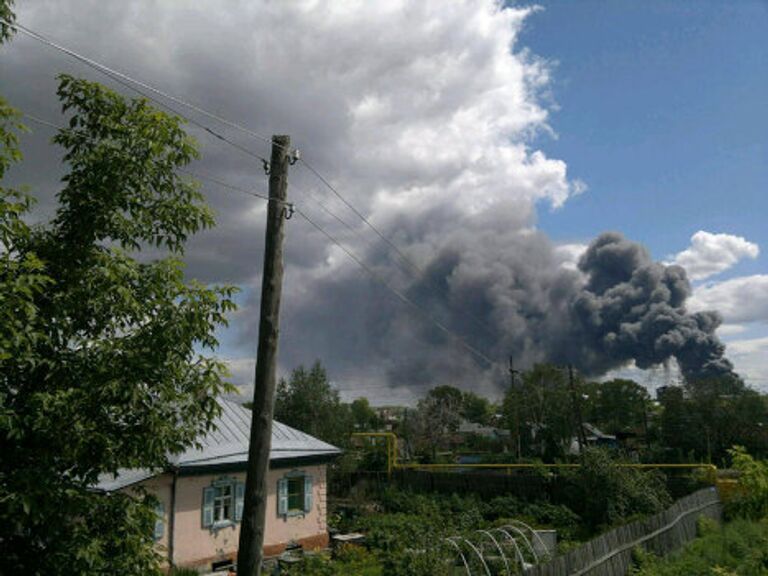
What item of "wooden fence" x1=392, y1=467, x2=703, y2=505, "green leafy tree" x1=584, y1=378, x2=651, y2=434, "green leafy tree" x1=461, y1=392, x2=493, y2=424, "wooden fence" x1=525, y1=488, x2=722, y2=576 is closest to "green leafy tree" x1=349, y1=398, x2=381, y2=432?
"green leafy tree" x1=461, y1=392, x2=493, y2=424

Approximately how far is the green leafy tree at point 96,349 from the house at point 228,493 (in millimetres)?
9715

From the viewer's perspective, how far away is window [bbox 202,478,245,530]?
58.1 feet

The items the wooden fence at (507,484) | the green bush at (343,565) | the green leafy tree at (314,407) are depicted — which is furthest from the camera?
the green leafy tree at (314,407)

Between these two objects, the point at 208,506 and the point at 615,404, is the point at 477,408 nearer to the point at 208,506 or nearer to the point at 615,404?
the point at 615,404

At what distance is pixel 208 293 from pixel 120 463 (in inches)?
70.4

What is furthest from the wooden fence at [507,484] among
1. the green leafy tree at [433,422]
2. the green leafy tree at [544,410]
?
the green leafy tree at [433,422]

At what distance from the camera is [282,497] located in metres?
20.1

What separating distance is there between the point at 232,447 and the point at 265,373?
13.0 meters

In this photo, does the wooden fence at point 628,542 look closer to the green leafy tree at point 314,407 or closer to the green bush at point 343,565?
the green bush at point 343,565

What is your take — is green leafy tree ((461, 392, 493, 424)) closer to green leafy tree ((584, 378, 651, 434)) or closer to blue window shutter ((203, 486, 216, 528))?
green leafy tree ((584, 378, 651, 434))

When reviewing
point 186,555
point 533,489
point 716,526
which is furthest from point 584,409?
point 186,555

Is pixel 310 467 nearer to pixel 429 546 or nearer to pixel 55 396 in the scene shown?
pixel 429 546

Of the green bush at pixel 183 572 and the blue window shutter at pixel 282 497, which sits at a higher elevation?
the blue window shutter at pixel 282 497

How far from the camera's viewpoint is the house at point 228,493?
55.0ft
